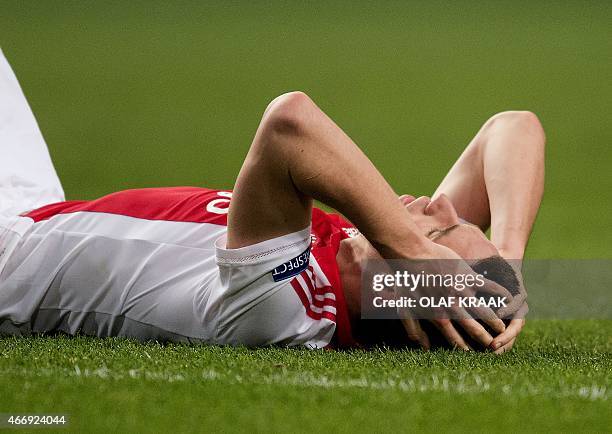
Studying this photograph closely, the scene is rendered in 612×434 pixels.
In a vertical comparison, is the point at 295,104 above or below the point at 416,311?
above

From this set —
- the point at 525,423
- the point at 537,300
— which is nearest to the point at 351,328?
the point at 525,423

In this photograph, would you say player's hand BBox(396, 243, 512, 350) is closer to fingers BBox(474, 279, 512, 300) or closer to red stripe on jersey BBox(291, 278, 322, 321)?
fingers BBox(474, 279, 512, 300)

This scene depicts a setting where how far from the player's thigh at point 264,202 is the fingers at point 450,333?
330mm

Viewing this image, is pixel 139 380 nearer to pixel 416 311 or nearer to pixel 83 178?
pixel 416 311

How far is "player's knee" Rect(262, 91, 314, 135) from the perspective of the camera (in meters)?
1.96

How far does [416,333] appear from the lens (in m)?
2.13

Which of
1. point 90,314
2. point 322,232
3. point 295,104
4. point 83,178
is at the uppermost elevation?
point 295,104

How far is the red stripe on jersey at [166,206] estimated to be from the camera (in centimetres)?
233

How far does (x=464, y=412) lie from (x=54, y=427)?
2.04 feet

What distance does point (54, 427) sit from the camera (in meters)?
1.55

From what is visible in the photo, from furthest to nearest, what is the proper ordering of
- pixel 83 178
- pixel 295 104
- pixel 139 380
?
pixel 83 178 < pixel 295 104 < pixel 139 380

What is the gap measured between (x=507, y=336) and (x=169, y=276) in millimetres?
711

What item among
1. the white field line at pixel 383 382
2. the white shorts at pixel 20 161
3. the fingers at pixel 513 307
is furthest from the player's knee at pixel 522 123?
the white shorts at pixel 20 161

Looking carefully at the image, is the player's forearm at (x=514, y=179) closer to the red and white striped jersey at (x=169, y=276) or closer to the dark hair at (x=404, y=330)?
the dark hair at (x=404, y=330)
